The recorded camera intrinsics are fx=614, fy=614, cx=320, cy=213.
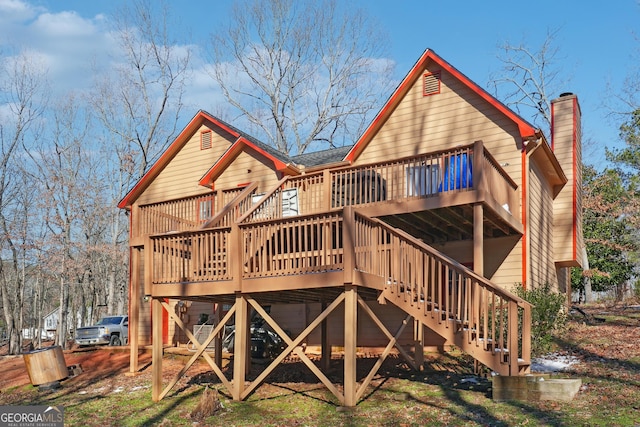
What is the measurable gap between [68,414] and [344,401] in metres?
5.19

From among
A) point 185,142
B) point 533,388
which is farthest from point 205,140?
point 533,388

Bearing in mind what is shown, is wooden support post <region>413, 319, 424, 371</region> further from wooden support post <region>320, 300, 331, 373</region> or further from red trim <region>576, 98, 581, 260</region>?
red trim <region>576, 98, 581, 260</region>

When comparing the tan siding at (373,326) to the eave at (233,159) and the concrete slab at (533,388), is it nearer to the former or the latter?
the eave at (233,159)

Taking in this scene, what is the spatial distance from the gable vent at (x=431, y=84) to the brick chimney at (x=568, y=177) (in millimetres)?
4858

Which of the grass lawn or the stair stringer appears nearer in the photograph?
the grass lawn

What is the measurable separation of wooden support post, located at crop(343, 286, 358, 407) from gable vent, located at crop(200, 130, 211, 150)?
11905 millimetres

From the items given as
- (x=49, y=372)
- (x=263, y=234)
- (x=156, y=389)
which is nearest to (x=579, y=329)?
(x=263, y=234)

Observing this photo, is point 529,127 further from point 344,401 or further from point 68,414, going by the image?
point 68,414

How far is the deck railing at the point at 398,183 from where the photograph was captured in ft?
40.9

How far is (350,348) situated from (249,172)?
1000 centimetres

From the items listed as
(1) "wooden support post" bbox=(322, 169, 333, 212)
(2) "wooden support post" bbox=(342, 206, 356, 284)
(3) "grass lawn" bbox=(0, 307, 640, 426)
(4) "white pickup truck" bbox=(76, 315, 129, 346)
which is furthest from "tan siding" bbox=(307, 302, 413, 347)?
(4) "white pickup truck" bbox=(76, 315, 129, 346)

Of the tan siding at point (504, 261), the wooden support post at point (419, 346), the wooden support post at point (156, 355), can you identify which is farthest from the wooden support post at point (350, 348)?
the tan siding at point (504, 261)

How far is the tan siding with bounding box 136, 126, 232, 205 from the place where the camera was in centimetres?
2042

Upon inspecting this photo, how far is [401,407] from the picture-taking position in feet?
31.3
